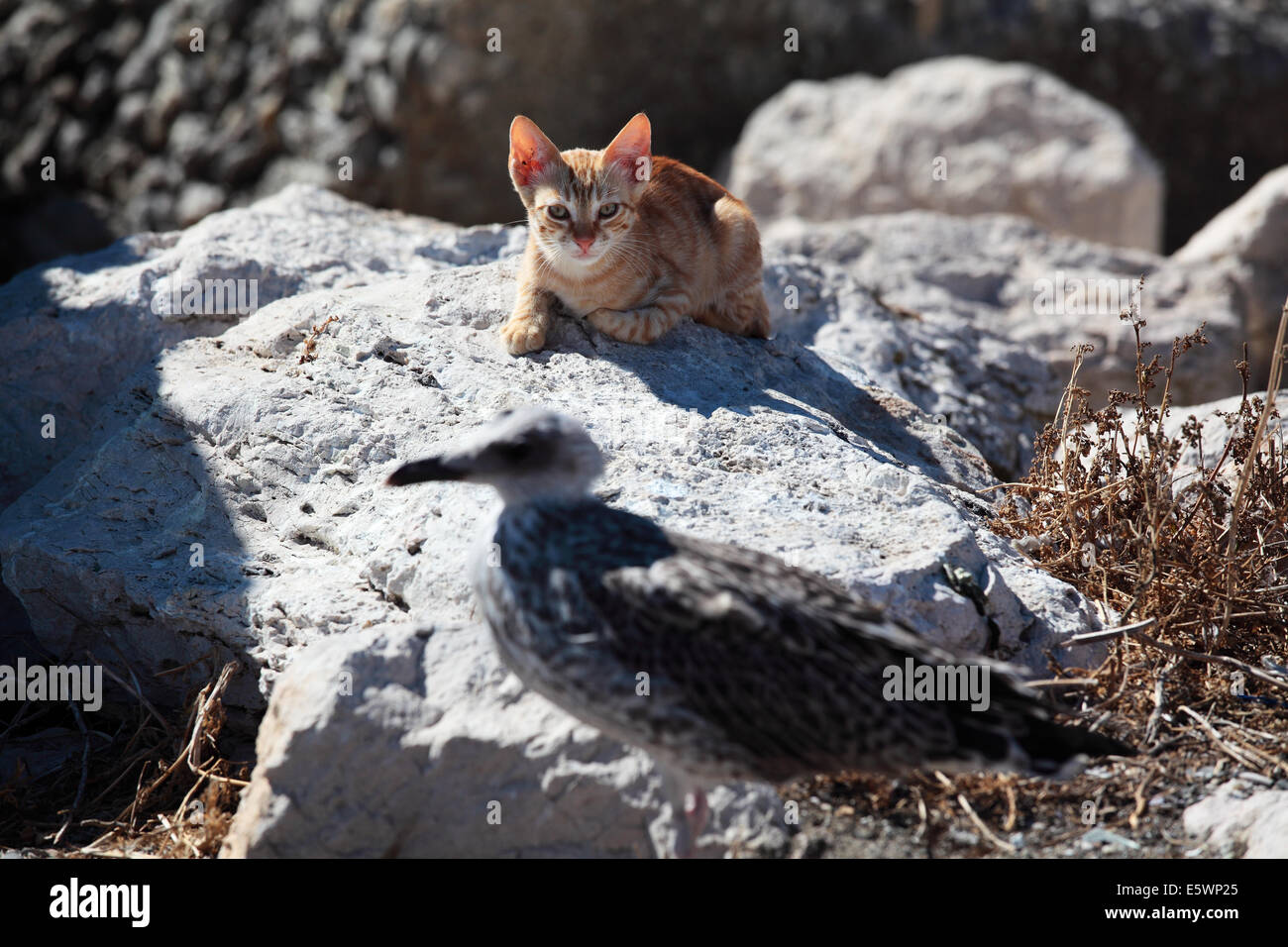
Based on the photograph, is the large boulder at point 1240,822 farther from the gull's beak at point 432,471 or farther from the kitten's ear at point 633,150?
the kitten's ear at point 633,150

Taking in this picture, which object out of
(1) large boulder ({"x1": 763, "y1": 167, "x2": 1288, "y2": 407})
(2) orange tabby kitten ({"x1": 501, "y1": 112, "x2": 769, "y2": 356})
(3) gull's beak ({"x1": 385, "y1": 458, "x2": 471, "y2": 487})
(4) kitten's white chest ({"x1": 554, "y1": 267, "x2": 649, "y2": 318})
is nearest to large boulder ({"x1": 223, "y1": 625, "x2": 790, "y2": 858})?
(3) gull's beak ({"x1": 385, "y1": 458, "x2": 471, "y2": 487})

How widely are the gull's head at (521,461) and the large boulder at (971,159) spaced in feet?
27.2

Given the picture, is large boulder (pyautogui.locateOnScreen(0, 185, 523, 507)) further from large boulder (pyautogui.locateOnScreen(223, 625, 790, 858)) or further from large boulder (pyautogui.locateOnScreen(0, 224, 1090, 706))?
large boulder (pyautogui.locateOnScreen(223, 625, 790, 858))

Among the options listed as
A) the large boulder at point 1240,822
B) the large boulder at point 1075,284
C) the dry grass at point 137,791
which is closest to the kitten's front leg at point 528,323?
the dry grass at point 137,791

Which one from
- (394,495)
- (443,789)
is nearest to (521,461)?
(443,789)

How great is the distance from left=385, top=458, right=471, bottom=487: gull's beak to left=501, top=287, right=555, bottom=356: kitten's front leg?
1.86 meters

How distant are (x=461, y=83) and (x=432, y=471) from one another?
32.2 ft

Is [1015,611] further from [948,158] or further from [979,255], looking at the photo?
[948,158]

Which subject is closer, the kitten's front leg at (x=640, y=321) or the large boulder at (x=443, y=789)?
the large boulder at (x=443, y=789)

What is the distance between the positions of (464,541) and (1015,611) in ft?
6.57

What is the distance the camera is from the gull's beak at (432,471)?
137 inches

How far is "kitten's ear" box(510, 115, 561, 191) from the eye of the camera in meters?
5.43

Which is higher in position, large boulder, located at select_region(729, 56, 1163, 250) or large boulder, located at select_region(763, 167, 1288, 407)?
large boulder, located at select_region(729, 56, 1163, 250)
